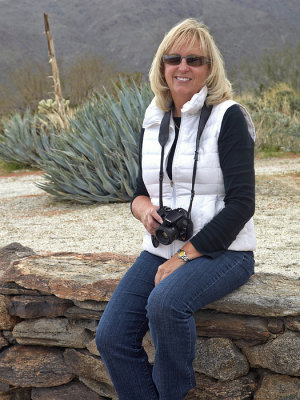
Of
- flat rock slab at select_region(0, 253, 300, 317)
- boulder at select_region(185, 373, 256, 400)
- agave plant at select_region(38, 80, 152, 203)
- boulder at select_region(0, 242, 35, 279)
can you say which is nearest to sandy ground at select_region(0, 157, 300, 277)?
agave plant at select_region(38, 80, 152, 203)

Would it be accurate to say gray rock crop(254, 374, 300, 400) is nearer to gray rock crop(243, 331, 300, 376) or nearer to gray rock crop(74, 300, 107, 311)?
gray rock crop(243, 331, 300, 376)

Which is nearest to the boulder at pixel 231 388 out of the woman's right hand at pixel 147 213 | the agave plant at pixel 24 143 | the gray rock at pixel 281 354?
the gray rock at pixel 281 354

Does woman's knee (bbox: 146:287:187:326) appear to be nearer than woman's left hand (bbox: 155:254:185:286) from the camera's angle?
Yes

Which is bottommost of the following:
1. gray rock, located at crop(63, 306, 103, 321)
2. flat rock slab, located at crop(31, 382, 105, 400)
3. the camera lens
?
flat rock slab, located at crop(31, 382, 105, 400)

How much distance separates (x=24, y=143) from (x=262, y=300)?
33.9 ft

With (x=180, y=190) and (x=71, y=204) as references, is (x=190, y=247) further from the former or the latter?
(x=71, y=204)

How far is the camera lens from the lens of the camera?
239cm

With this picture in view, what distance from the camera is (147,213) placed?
2.59 metres

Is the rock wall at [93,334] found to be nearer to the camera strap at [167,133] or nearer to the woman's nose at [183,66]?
the camera strap at [167,133]

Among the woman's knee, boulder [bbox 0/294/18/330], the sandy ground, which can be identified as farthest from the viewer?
the sandy ground

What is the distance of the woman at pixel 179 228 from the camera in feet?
7.25

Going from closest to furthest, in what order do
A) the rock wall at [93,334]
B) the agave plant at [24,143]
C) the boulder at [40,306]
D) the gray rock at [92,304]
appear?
1. the rock wall at [93,334]
2. the gray rock at [92,304]
3. the boulder at [40,306]
4. the agave plant at [24,143]

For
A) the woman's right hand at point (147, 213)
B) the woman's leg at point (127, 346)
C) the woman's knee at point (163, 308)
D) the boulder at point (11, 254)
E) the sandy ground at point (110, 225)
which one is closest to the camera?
the woman's knee at point (163, 308)

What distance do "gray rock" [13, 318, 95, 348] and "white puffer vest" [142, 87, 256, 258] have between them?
0.57 meters
